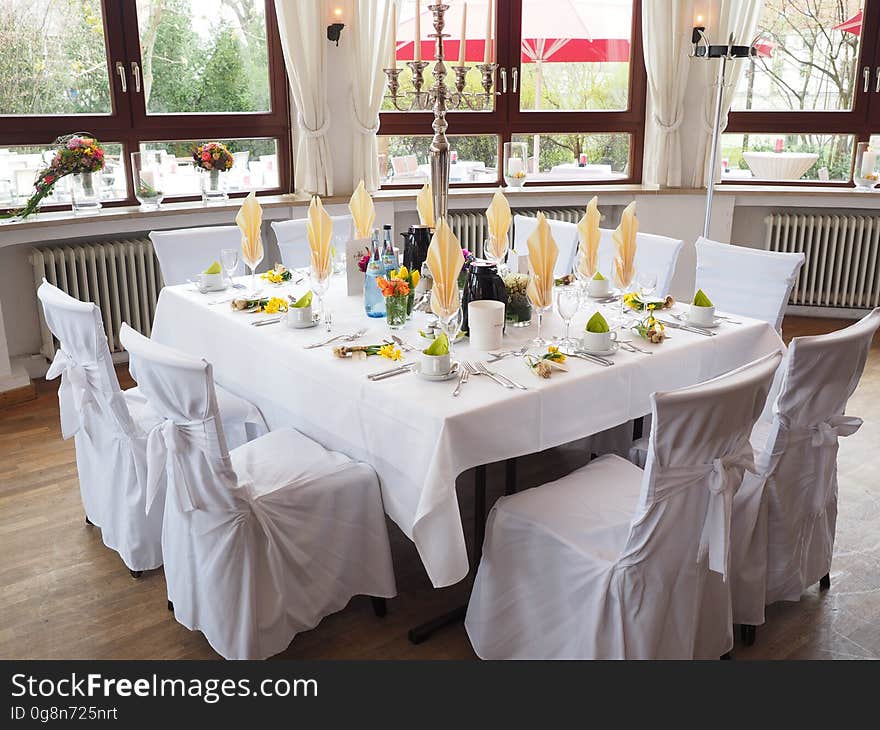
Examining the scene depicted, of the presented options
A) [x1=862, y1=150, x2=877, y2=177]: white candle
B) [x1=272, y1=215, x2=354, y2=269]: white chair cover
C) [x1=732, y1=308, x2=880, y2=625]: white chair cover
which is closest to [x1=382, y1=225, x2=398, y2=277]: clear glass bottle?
[x1=272, y1=215, x2=354, y2=269]: white chair cover

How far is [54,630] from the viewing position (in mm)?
2434

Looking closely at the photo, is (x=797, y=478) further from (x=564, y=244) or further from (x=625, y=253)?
(x=564, y=244)

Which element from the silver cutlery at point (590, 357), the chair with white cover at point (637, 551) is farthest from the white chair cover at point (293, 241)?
the chair with white cover at point (637, 551)

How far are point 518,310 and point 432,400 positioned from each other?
0.75 metres

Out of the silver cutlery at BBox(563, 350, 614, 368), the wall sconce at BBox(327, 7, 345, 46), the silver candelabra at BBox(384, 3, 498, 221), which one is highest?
the wall sconce at BBox(327, 7, 345, 46)

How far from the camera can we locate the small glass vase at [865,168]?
539 centimetres

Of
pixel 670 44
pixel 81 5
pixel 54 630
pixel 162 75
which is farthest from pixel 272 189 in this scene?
pixel 54 630

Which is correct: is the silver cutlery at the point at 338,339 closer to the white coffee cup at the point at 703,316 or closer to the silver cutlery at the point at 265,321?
the silver cutlery at the point at 265,321

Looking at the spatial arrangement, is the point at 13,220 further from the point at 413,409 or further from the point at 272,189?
the point at 413,409

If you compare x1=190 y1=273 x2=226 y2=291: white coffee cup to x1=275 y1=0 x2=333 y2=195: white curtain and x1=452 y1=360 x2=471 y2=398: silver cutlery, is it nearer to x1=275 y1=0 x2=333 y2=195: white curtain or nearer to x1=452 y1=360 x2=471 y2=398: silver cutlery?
x1=452 y1=360 x2=471 y2=398: silver cutlery

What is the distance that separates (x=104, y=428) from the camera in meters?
2.65

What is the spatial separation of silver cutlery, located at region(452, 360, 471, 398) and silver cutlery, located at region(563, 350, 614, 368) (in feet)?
1.02

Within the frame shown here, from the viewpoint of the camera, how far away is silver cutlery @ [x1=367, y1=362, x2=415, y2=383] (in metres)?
2.32

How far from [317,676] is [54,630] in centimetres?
90
